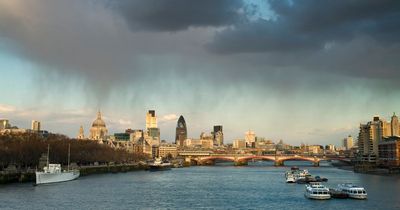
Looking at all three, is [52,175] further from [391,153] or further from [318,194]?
[391,153]

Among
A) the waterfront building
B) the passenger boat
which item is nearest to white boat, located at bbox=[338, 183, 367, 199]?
the passenger boat

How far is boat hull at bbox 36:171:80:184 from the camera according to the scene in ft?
300

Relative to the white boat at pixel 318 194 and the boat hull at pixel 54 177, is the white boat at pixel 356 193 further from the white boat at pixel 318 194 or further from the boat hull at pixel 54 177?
the boat hull at pixel 54 177

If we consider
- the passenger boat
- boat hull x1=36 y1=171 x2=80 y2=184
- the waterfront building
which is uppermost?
the waterfront building

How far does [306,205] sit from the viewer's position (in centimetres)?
6319

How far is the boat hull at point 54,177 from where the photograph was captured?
9156 cm

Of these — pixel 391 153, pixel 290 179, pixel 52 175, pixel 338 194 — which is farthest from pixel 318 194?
pixel 391 153

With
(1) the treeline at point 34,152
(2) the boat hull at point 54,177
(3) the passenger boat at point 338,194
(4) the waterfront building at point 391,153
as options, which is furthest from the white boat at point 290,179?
(4) the waterfront building at point 391,153

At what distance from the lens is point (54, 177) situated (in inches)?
3844

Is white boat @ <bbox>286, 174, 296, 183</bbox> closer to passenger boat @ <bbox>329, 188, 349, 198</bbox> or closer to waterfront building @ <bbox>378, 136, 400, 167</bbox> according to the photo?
passenger boat @ <bbox>329, 188, 349, 198</bbox>

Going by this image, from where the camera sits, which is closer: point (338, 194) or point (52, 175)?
point (338, 194)

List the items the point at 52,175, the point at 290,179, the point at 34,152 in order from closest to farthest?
the point at 52,175 < the point at 290,179 < the point at 34,152

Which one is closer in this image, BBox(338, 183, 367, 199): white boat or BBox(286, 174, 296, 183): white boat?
BBox(338, 183, 367, 199): white boat

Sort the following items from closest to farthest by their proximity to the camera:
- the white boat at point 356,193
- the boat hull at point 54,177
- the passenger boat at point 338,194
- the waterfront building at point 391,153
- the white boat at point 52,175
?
1. the white boat at point 356,193
2. the passenger boat at point 338,194
3. the boat hull at point 54,177
4. the white boat at point 52,175
5. the waterfront building at point 391,153
